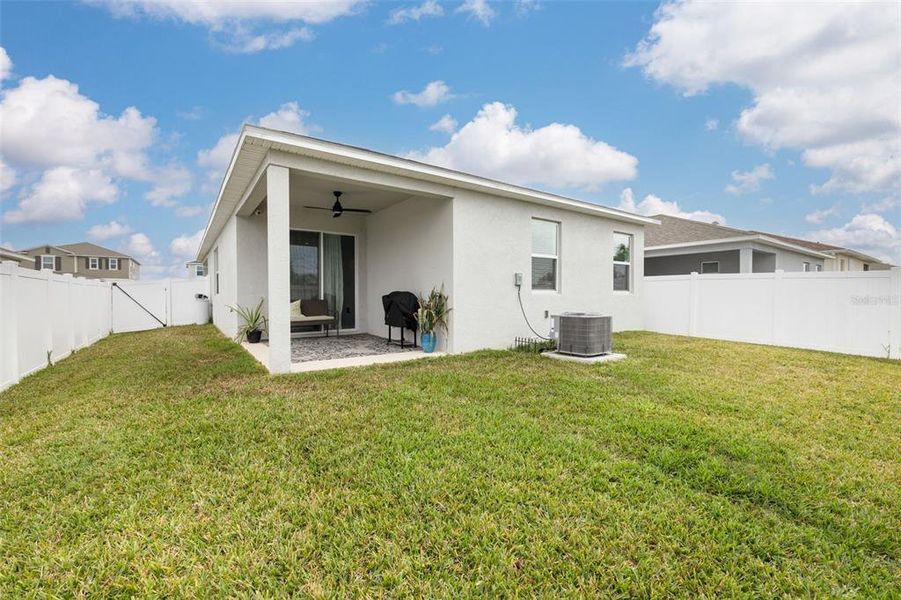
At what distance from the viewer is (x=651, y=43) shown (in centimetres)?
874

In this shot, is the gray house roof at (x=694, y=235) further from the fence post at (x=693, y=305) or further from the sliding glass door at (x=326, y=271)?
the sliding glass door at (x=326, y=271)

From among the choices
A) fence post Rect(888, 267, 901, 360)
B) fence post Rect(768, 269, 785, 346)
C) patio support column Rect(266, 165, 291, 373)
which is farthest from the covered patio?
fence post Rect(888, 267, 901, 360)

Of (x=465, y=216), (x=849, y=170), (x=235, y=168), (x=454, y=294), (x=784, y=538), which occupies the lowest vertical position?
(x=784, y=538)

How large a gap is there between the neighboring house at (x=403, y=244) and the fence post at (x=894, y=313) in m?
4.35

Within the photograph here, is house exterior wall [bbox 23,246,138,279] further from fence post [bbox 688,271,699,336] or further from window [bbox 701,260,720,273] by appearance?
window [bbox 701,260,720,273]

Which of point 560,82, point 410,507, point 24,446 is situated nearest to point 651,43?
point 560,82

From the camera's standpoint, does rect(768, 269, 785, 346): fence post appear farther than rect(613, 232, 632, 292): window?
No

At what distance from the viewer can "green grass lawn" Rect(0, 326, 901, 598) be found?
5.74 ft

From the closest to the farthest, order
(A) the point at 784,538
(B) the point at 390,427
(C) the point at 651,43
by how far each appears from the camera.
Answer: (A) the point at 784,538 → (B) the point at 390,427 → (C) the point at 651,43

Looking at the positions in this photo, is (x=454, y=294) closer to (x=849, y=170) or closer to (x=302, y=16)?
(x=302, y=16)

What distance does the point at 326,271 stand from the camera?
9.39 metres

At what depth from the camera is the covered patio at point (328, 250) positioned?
17.1ft

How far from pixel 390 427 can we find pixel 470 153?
442 inches

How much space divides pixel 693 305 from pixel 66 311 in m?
13.5
